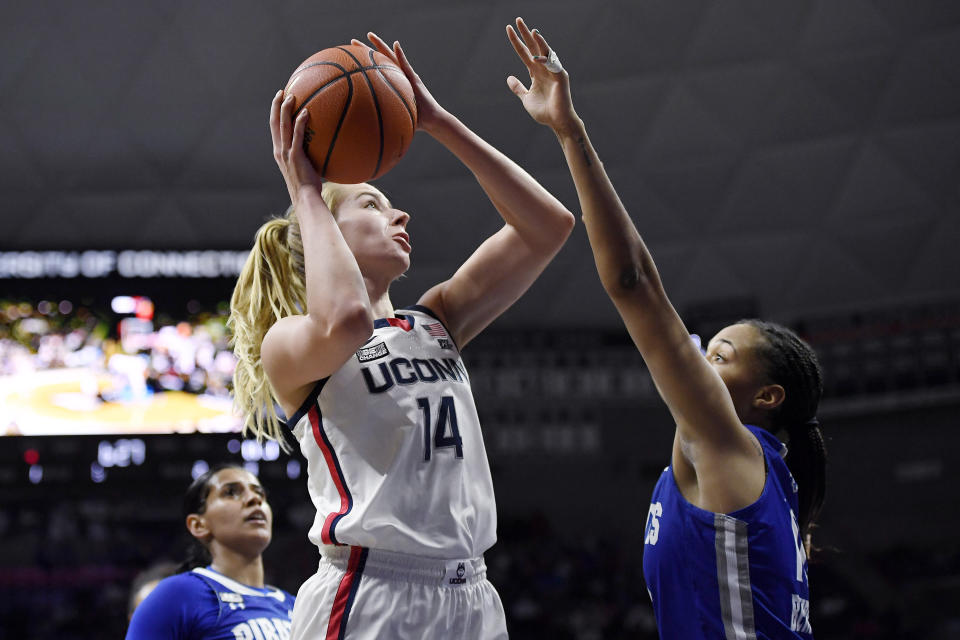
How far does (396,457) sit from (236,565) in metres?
2.06

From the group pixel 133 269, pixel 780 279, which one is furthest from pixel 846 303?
pixel 133 269

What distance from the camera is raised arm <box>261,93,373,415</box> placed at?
2.13m

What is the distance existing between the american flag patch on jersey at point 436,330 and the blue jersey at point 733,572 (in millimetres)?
766

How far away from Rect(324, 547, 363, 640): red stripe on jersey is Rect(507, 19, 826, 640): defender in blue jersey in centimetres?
77

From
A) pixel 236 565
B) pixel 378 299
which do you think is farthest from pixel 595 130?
pixel 378 299

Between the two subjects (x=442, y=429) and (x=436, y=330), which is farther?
(x=436, y=330)

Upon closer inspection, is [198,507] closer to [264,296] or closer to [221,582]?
[221,582]

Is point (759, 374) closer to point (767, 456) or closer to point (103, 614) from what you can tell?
point (767, 456)

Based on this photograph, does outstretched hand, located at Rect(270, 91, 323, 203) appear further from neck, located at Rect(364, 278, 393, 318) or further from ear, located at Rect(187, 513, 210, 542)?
ear, located at Rect(187, 513, 210, 542)

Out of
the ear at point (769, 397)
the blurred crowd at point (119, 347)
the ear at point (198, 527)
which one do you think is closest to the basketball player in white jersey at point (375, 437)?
the ear at point (769, 397)

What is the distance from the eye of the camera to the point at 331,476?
2.30m

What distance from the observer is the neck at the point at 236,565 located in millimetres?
3947

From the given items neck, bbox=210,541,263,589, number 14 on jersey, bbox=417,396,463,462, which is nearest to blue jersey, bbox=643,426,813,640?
number 14 on jersey, bbox=417,396,463,462

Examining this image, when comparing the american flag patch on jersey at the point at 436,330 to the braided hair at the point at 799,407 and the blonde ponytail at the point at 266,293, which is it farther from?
the braided hair at the point at 799,407
